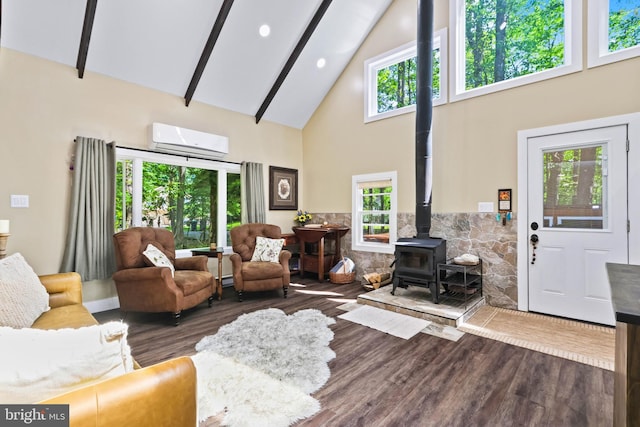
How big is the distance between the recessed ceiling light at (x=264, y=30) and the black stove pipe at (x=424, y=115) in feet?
6.97

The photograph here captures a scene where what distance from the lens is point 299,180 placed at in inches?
244

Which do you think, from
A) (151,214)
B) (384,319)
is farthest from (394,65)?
(151,214)

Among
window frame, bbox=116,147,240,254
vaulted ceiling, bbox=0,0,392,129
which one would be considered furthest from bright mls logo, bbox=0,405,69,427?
vaulted ceiling, bbox=0,0,392,129

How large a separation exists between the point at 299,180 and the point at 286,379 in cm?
445

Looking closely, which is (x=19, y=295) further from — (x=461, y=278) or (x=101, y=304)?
(x=461, y=278)

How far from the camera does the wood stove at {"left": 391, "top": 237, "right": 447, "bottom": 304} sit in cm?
357

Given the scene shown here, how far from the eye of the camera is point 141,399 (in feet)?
3.05

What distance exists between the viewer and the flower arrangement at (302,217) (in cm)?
589

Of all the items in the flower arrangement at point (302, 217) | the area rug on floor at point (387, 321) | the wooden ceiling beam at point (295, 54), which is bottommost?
the area rug on floor at point (387, 321)

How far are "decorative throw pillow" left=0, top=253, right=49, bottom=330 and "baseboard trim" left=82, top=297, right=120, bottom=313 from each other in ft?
5.59

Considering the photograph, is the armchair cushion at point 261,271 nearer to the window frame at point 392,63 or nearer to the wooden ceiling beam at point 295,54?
the wooden ceiling beam at point 295,54

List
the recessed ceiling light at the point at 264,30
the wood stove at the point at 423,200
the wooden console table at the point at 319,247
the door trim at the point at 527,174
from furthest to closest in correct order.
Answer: the wooden console table at the point at 319,247, the recessed ceiling light at the point at 264,30, the wood stove at the point at 423,200, the door trim at the point at 527,174

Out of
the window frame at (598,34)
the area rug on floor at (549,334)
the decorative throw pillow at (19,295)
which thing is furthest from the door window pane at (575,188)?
the decorative throw pillow at (19,295)

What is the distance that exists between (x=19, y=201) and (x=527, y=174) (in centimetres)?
575
